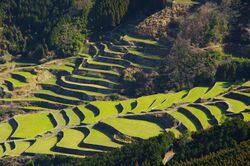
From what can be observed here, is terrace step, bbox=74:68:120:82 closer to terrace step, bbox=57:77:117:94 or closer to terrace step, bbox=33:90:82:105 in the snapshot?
terrace step, bbox=57:77:117:94

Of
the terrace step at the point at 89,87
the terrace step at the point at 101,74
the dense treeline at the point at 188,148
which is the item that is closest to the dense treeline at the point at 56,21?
the terrace step at the point at 101,74

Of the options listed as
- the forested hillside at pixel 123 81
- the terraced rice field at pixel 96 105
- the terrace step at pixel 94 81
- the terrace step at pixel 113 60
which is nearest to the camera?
the forested hillside at pixel 123 81

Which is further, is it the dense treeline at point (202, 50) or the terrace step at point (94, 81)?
the terrace step at point (94, 81)

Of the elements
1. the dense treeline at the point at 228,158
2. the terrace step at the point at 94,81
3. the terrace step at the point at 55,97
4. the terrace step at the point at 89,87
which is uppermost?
the dense treeline at the point at 228,158

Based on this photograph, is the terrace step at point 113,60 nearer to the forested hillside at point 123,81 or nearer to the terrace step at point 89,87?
the forested hillside at point 123,81

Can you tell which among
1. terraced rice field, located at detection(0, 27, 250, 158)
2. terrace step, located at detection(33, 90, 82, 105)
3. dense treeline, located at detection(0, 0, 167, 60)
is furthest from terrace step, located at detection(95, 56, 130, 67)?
terrace step, located at detection(33, 90, 82, 105)
